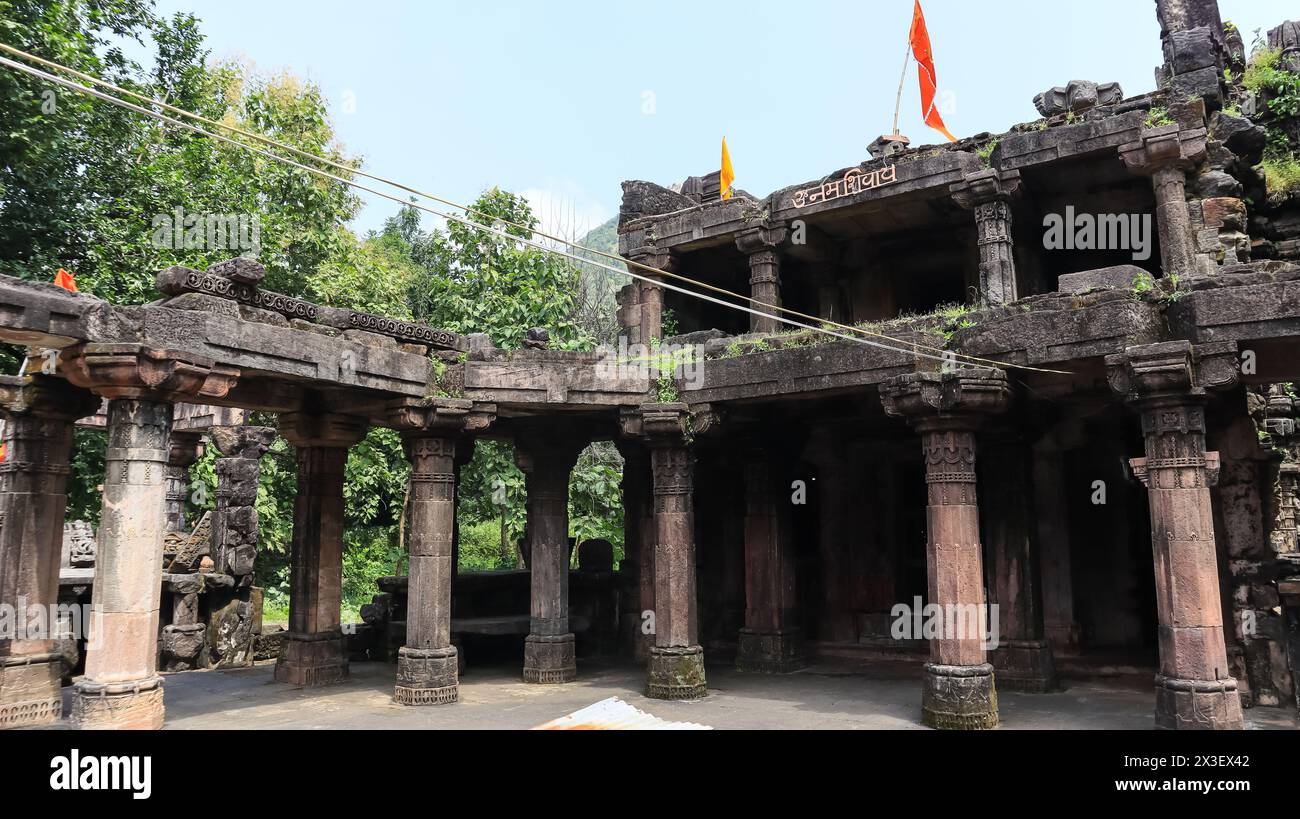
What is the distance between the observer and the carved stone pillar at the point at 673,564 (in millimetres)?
12531

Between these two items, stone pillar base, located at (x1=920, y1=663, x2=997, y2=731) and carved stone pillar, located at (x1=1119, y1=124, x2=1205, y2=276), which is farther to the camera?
carved stone pillar, located at (x1=1119, y1=124, x2=1205, y2=276)

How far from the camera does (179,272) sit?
32.3 ft

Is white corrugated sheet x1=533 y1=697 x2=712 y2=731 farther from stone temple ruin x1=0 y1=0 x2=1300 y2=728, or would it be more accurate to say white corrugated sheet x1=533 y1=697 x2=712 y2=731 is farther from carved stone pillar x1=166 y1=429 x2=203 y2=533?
carved stone pillar x1=166 y1=429 x2=203 y2=533

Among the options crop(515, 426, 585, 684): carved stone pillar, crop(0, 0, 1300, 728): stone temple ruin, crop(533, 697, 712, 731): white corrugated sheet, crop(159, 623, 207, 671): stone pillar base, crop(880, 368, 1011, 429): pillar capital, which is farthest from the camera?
crop(159, 623, 207, 671): stone pillar base

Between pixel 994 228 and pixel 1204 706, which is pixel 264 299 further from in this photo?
pixel 1204 706

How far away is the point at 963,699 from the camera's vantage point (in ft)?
33.3

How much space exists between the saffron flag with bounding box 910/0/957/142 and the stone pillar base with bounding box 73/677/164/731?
1542 centimetres

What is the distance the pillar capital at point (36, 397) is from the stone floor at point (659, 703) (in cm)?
419

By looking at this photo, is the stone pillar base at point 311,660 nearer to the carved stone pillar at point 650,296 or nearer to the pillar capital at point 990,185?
the carved stone pillar at point 650,296

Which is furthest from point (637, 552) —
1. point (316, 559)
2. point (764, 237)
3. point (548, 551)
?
point (764, 237)

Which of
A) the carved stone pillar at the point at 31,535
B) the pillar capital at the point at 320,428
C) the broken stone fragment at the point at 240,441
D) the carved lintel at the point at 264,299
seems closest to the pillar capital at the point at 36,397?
the carved stone pillar at the point at 31,535

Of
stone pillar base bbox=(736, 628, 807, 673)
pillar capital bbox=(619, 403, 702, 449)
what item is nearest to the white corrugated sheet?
pillar capital bbox=(619, 403, 702, 449)

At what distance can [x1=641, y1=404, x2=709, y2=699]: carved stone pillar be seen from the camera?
493 inches
